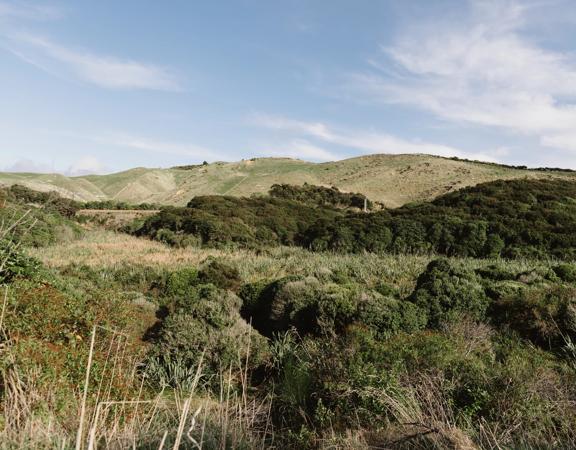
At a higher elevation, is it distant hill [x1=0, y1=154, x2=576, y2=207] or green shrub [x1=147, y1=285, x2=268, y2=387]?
distant hill [x1=0, y1=154, x2=576, y2=207]

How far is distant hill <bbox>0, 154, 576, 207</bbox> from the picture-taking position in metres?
49.8

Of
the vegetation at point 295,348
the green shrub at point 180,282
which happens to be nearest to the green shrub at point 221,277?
the vegetation at point 295,348

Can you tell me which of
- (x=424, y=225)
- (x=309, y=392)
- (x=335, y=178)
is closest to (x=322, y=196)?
(x=335, y=178)

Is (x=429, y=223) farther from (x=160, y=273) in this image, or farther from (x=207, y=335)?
(x=207, y=335)

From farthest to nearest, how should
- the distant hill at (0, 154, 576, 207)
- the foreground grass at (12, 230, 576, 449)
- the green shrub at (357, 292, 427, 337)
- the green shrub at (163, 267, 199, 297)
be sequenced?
the distant hill at (0, 154, 576, 207) < the green shrub at (163, 267, 199, 297) < the green shrub at (357, 292, 427, 337) < the foreground grass at (12, 230, 576, 449)

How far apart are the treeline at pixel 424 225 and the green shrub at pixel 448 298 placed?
9.12 m

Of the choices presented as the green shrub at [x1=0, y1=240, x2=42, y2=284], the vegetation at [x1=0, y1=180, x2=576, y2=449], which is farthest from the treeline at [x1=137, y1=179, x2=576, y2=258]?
the green shrub at [x1=0, y1=240, x2=42, y2=284]

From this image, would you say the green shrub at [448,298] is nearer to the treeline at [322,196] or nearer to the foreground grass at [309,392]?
the foreground grass at [309,392]

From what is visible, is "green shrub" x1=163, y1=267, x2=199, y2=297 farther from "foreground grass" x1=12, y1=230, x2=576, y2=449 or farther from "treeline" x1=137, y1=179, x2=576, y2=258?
"treeline" x1=137, y1=179, x2=576, y2=258

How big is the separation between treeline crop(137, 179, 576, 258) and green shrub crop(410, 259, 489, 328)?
9121mm

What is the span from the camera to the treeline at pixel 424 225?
21.2m

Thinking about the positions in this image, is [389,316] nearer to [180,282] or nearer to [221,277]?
[221,277]

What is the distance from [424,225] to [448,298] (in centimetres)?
1341

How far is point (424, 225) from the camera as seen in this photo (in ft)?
79.2
